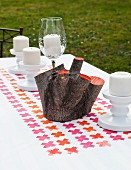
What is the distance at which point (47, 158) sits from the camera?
1.43 metres

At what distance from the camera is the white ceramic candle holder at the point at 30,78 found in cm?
212

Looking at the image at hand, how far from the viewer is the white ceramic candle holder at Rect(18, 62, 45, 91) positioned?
2.12m

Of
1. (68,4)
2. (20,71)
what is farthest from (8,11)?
(20,71)

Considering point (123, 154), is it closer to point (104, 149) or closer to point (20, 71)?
point (104, 149)

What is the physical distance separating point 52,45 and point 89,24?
6.28 m

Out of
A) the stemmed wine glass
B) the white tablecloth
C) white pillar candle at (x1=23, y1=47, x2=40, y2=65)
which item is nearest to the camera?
the white tablecloth

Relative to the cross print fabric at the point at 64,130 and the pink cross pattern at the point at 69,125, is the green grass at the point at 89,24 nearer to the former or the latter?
the cross print fabric at the point at 64,130

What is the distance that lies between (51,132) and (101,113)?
0.89 ft

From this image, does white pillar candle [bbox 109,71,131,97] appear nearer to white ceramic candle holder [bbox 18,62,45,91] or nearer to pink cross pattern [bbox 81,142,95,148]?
pink cross pattern [bbox 81,142,95,148]

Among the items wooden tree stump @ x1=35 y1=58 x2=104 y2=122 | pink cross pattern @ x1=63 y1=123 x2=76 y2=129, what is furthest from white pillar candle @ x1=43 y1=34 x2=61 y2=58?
pink cross pattern @ x1=63 y1=123 x2=76 y2=129

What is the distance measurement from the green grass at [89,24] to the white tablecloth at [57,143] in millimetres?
3811

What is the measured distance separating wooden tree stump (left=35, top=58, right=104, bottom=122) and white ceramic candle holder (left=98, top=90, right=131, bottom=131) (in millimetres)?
85

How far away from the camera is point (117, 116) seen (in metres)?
1.69

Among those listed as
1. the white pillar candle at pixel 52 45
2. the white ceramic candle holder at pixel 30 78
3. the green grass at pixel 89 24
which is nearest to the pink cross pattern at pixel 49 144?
the white pillar candle at pixel 52 45
